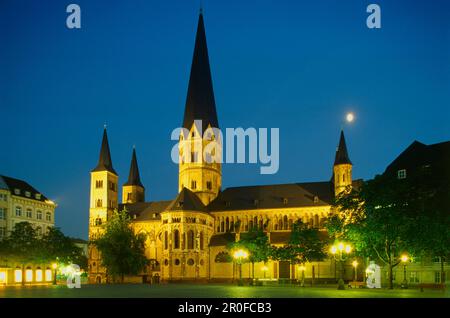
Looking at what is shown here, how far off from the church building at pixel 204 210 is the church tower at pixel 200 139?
0.23m

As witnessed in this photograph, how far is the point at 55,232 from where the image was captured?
95.1 metres

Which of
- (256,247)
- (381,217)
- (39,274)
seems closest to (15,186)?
(39,274)

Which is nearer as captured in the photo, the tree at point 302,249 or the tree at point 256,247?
the tree at point 302,249

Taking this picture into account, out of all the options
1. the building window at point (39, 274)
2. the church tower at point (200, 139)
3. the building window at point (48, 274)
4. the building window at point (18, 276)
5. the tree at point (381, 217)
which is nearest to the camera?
the tree at point (381, 217)

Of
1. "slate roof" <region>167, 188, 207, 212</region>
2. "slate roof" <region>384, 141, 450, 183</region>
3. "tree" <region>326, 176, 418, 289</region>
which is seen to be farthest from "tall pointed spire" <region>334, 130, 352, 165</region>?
"tree" <region>326, 176, 418, 289</region>

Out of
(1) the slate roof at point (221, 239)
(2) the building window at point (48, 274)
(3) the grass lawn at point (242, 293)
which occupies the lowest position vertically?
(2) the building window at point (48, 274)

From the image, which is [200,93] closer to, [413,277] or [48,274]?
[48,274]

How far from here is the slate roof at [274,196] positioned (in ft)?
384

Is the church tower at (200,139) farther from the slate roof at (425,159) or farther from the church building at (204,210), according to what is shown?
the slate roof at (425,159)

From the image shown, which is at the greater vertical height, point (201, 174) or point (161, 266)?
point (201, 174)

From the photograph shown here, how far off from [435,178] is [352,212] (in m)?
11.2

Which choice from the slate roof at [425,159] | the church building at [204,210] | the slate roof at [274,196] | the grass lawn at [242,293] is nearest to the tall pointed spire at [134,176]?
the church building at [204,210]
